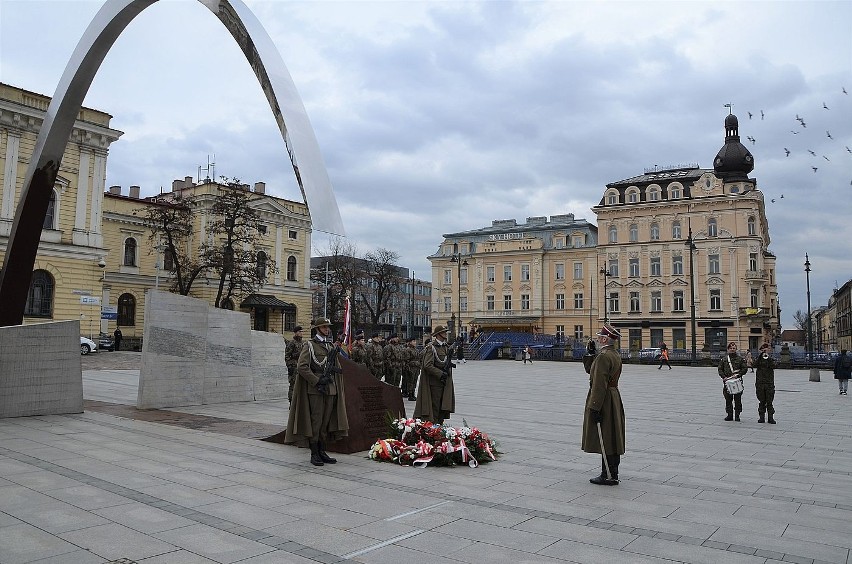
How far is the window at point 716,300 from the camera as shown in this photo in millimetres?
63344

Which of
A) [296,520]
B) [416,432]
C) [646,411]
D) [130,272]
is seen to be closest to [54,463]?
[296,520]

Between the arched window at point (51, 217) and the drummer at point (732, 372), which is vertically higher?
the arched window at point (51, 217)

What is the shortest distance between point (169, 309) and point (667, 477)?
10888 mm

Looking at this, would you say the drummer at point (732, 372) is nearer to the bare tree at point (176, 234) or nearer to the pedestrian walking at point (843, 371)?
the pedestrian walking at point (843, 371)

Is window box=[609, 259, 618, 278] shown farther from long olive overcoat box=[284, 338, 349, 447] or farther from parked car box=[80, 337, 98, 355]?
long olive overcoat box=[284, 338, 349, 447]

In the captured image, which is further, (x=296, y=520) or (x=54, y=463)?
(x=54, y=463)

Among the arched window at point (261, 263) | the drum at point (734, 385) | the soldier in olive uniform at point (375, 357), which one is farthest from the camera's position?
the arched window at point (261, 263)

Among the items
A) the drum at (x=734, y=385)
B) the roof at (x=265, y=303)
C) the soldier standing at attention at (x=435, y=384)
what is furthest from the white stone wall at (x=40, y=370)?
the roof at (x=265, y=303)

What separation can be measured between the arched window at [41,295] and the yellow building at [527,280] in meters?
43.7

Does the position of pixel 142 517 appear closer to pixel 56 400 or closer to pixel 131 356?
pixel 56 400

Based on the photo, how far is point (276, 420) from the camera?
12.7 meters

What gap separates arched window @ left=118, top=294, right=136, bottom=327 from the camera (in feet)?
166

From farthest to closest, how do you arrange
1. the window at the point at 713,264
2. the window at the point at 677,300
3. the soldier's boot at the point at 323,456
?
the window at the point at 677,300 < the window at the point at 713,264 < the soldier's boot at the point at 323,456

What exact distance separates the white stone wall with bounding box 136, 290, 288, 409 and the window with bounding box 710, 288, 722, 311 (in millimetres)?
56521
